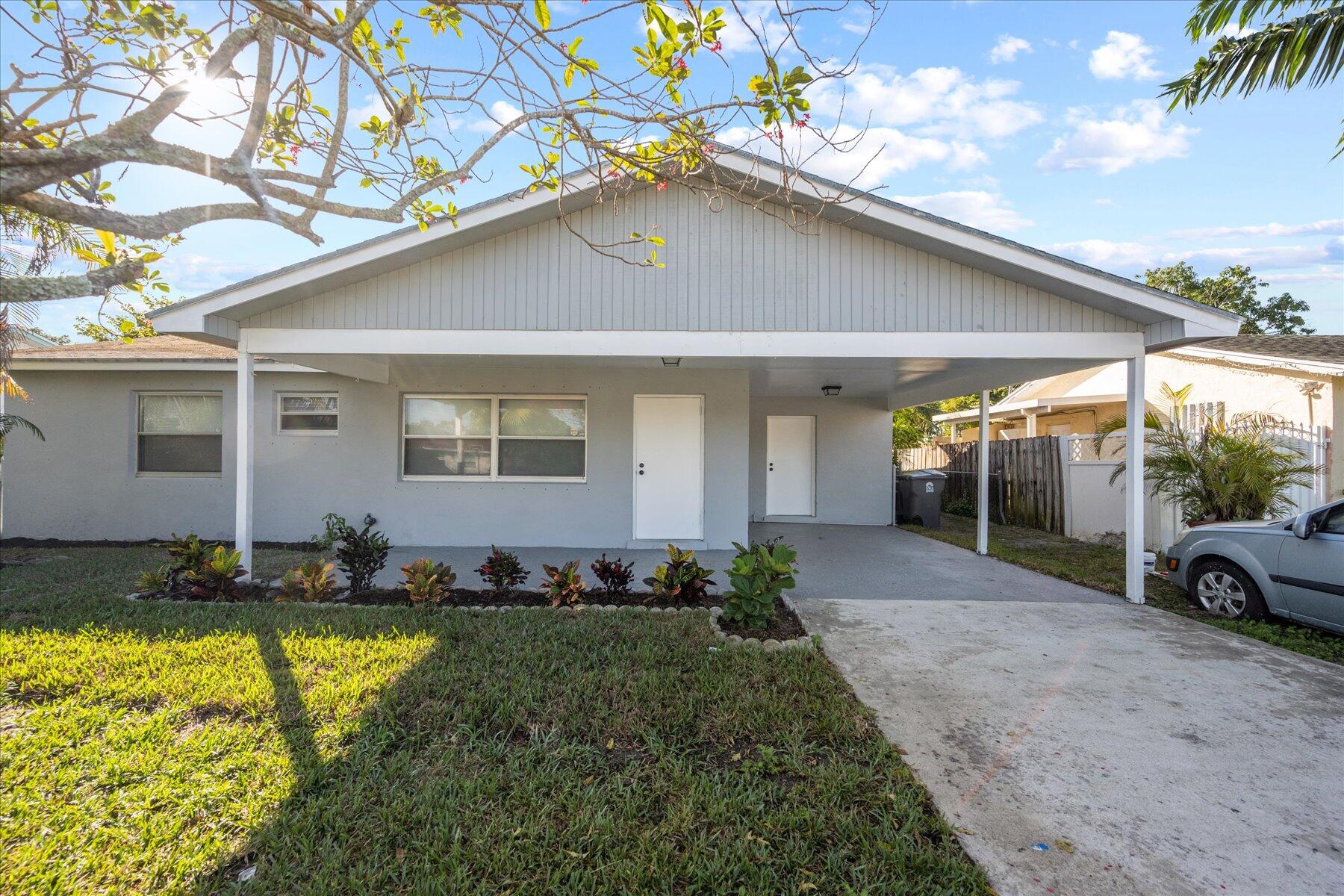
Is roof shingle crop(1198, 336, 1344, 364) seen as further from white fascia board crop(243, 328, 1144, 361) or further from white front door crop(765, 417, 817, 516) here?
white front door crop(765, 417, 817, 516)

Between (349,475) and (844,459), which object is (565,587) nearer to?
(349,475)

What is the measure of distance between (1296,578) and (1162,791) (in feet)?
12.5

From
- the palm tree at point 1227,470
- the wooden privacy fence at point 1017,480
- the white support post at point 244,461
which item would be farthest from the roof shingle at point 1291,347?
the white support post at point 244,461

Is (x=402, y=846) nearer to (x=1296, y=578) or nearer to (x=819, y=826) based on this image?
(x=819, y=826)

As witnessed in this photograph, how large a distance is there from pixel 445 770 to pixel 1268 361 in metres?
12.1

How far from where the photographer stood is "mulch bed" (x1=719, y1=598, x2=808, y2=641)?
5.10 m

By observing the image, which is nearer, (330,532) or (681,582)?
(681,582)

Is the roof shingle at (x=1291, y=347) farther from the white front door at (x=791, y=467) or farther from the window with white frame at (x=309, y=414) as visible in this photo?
the window with white frame at (x=309, y=414)

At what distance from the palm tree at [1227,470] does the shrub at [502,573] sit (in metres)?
7.53

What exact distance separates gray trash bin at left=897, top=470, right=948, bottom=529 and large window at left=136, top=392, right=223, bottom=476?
40.7ft

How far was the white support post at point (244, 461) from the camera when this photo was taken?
261 inches

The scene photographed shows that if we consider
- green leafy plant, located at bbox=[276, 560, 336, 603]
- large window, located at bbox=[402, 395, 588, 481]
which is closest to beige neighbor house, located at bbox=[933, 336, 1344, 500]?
large window, located at bbox=[402, 395, 588, 481]

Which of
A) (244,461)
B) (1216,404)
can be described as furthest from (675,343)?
(1216,404)

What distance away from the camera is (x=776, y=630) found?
5.24m
